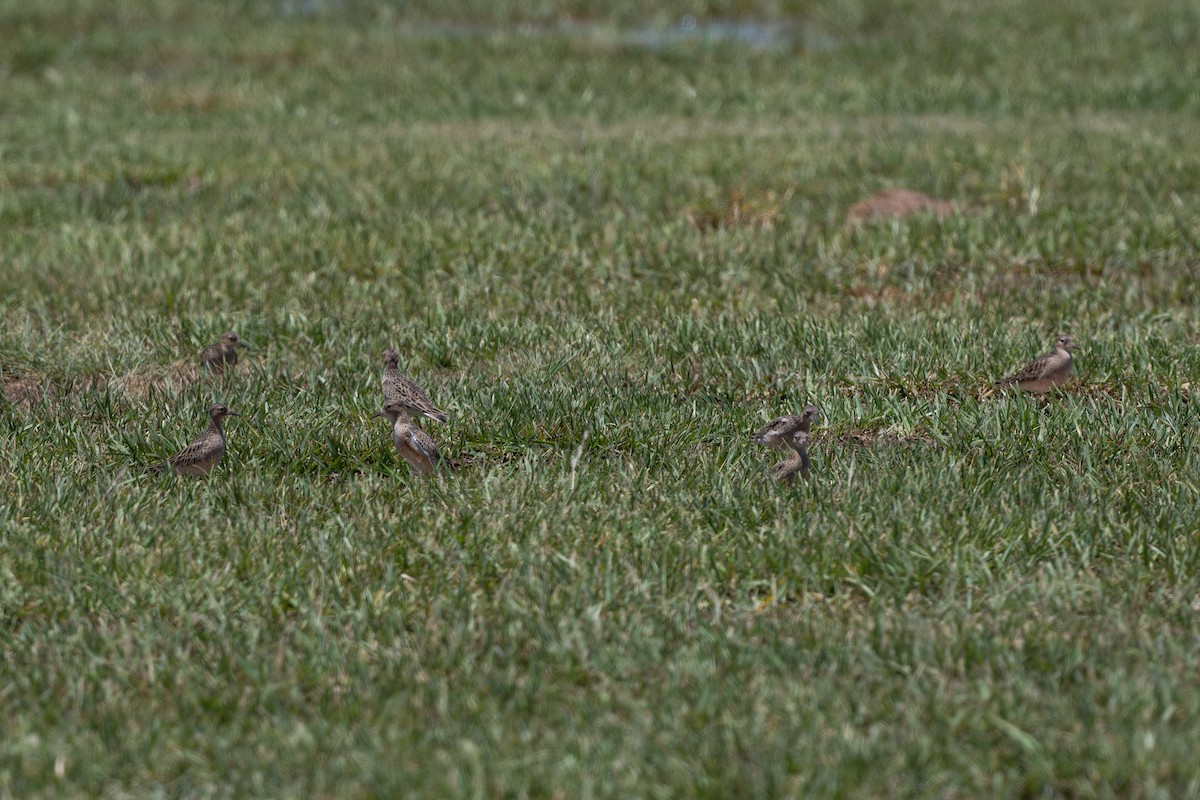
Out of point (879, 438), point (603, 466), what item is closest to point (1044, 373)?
point (879, 438)

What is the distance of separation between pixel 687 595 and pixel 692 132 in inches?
372

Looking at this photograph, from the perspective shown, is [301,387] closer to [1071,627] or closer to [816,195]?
[1071,627]

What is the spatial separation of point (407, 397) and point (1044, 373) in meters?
2.99

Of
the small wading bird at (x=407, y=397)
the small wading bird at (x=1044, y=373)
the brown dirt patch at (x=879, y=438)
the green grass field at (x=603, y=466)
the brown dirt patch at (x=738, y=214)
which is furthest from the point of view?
the brown dirt patch at (x=738, y=214)

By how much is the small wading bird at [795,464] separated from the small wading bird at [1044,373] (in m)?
1.55

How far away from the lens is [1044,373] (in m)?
7.39

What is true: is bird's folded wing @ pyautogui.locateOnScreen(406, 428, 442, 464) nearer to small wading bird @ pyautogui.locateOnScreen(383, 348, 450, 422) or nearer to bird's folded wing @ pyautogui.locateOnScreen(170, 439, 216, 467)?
small wading bird @ pyautogui.locateOnScreen(383, 348, 450, 422)

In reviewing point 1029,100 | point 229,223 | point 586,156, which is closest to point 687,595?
point 229,223

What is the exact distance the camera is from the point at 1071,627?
499 cm

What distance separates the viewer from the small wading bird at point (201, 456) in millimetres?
6422

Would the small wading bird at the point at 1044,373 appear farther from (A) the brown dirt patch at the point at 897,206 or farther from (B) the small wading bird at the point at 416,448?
(A) the brown dirt patch at the point at 897,206

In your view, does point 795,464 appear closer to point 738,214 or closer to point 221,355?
point 221,355

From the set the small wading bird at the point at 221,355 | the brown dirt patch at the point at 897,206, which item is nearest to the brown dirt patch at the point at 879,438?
the small wading bird at the point at 221,355

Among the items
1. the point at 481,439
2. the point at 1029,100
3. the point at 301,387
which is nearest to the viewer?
the point at 481,439
